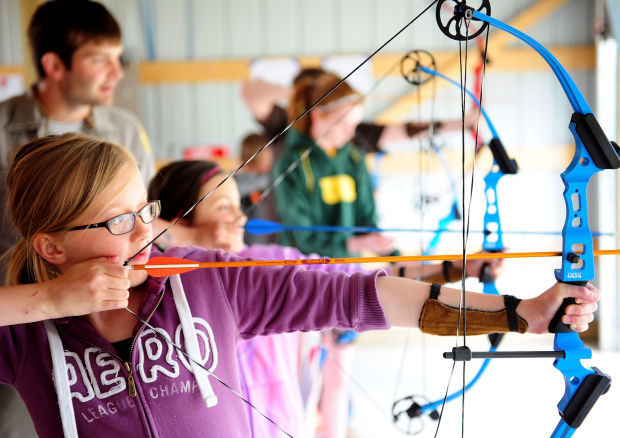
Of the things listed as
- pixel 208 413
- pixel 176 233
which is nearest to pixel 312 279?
pixel 208 413

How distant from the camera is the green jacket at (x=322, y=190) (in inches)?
114

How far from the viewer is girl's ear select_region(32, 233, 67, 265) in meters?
0.91

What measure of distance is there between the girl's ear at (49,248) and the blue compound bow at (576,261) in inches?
22.6

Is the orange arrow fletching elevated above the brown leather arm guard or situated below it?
above

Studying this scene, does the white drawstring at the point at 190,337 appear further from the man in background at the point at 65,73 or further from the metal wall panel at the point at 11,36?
the metal wall panel at the point at 11,36

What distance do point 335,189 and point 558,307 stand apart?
218 centimetres

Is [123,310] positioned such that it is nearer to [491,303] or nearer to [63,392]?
[63,392]

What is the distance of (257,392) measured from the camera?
51.6 inches

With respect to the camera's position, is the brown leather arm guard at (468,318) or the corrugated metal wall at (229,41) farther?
the corrugated metal wall at (229,41)

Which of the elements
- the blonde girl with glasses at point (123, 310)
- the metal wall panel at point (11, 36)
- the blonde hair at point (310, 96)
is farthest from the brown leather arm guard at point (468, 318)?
the metal wall panel at point (11, 36)

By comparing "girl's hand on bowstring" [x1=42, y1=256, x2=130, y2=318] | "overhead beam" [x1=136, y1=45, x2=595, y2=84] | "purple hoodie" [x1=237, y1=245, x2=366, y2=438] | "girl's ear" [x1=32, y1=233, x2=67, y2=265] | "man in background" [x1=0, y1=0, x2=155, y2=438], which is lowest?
"purple hoodie" [x1=237, y1=245, x2=366, y2=438]

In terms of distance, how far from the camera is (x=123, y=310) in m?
0.94

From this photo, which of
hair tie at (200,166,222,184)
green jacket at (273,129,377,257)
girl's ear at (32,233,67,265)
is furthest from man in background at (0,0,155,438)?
green jacket at (273,129,377,257)

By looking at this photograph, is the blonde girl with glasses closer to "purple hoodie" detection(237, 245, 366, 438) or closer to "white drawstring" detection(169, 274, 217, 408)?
"white drawstring" detection(169, 274, 217, 408)
